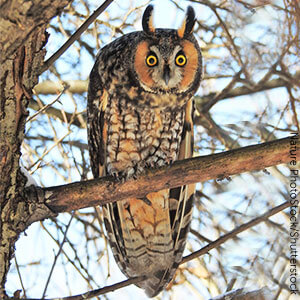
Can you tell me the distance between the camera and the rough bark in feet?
4.42

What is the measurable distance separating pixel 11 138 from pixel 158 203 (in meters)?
1.28

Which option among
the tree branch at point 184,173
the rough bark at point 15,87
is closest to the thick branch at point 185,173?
the tree branch at point 184,173

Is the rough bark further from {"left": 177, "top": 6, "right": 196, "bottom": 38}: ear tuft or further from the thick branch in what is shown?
{"left": 177, "top": 6, "right": 196, "bottom": 38}: ear tuft

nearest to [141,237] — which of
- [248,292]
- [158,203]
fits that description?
[158,203]

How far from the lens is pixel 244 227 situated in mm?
1887

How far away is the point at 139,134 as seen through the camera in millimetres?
2561

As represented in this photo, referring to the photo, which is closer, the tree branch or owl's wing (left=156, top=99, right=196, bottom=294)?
the tree branch

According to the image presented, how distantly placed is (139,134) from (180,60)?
1.54ft

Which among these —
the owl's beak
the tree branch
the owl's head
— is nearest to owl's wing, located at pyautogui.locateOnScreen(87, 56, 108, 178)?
the owl's head

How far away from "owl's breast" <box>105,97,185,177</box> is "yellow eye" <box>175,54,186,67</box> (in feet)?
0.86

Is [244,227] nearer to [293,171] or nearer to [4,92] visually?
[293,171]

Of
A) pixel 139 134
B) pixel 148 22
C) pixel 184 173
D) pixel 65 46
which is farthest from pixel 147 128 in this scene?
pixel 65 46

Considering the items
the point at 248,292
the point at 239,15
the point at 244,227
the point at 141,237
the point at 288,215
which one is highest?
the point at 239,15

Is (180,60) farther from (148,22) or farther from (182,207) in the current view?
(182,207)
